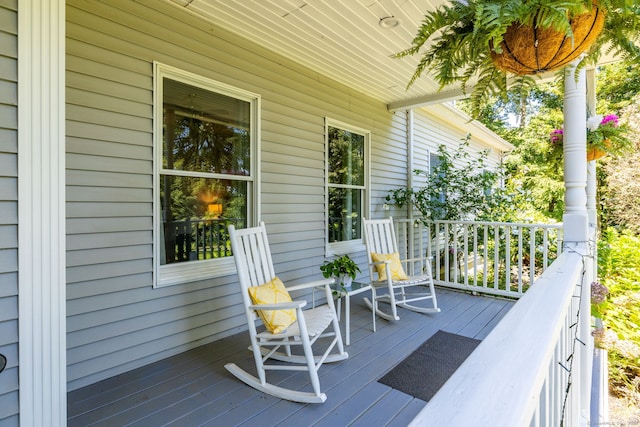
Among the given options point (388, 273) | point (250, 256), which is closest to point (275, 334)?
point (250, 256)

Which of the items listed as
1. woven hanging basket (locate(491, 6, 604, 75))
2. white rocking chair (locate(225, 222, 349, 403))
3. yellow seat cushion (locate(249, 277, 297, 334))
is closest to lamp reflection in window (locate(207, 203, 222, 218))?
white rocking chair (locate(225, 222, 349, 403))

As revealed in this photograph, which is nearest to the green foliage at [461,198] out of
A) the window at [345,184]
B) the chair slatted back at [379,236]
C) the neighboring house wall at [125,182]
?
the window at [345,184]

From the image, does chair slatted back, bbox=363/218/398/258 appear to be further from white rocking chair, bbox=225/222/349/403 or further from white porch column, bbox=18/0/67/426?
white porch column, bbox=18/0/67/426

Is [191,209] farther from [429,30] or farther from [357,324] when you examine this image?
[429,30]

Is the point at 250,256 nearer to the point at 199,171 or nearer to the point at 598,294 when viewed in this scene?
the point at 199,171

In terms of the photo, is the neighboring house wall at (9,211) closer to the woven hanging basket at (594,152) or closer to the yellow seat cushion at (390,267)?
the yellow seat cushion at (390,267)

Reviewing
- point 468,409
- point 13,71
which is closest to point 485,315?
point 468,409

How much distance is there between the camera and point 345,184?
14.9 feet

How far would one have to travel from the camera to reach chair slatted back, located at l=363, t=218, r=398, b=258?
3.95 m

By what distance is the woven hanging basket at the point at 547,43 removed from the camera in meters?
1.16

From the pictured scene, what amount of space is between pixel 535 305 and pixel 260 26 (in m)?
3.05

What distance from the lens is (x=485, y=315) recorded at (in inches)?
145

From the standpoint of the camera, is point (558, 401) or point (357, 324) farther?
point (357, 324)

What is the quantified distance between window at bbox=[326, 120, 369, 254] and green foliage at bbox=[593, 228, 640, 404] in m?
2.73
